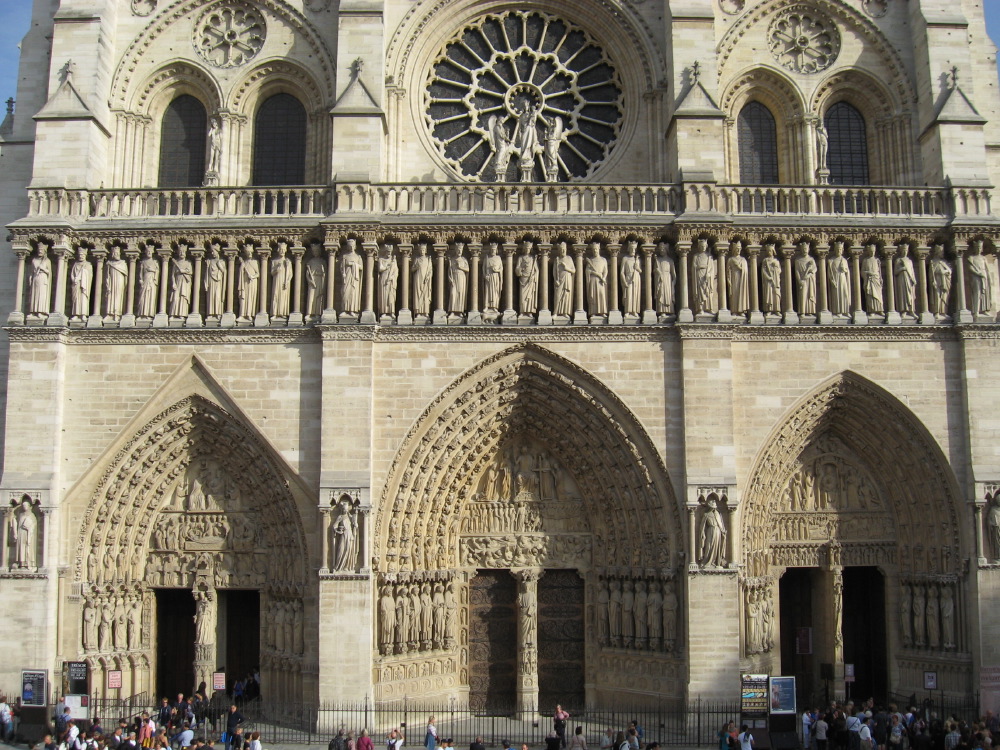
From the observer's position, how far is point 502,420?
55.0 feet

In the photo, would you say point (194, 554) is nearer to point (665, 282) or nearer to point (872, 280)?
point (665, 282)

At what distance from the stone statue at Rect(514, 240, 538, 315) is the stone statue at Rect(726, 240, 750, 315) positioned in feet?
10.3

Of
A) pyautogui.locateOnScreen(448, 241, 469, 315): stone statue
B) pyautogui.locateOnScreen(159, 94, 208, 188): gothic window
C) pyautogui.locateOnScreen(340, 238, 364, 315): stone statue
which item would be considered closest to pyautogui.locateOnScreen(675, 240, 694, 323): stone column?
pyautogui.locateOnScreen(448, 241, 469, 315): stone statue

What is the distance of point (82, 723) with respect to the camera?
14.5m

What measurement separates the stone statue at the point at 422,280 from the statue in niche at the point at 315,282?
149 cm

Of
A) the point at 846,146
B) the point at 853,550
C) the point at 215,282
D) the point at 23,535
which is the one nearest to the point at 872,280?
the point at 846,146

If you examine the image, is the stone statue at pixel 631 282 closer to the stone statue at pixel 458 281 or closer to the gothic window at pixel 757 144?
the stone statue at pixel 458 281

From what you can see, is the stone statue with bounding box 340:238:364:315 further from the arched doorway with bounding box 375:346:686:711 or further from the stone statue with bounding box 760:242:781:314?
the stone statue with bounding box 760:242:781:314

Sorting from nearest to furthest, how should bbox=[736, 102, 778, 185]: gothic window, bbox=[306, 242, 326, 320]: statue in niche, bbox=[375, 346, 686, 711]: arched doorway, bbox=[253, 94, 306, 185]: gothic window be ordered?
bbox=[375, 346, 686, 711]: arched doorway
bbox=[306, 242, 326, 320]: statue in niche
bbox=[253, 94, 306, 185]: gothic window
bbox=[736, 102, 778, 185]: gothic window

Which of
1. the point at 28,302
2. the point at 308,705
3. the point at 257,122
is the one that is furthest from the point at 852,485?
the point at 28,302

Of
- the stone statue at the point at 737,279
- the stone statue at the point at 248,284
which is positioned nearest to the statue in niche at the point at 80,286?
the stone statue at the point at 248,284

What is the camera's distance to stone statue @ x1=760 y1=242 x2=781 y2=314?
53.6 feet

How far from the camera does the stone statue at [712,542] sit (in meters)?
15.4

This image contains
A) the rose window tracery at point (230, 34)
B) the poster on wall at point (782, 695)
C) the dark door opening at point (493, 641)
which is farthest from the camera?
the rose window tracery at point (230, 34)
